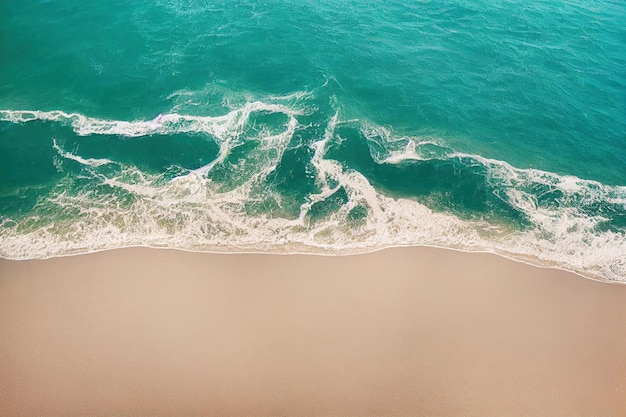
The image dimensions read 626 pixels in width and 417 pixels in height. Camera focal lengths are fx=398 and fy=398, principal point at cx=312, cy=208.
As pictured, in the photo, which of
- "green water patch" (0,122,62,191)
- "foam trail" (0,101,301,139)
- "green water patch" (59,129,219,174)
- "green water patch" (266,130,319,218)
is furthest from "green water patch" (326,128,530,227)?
"green water patch" (0,122,62,191)

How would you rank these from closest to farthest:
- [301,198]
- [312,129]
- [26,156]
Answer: [301,198]
[26,156]
[312,129]

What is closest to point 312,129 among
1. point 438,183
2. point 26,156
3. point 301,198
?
point 301,198

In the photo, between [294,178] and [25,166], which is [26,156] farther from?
[294,178]

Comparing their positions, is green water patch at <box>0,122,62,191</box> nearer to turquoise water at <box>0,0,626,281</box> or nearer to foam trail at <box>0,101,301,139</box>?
turquoise water at <box>0,0,626,281</box>

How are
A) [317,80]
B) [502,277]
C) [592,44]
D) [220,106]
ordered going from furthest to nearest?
[592,44]
[317,80]
[220,106]
[502,277]

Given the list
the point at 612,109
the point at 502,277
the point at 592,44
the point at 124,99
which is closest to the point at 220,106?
the point at 124,99

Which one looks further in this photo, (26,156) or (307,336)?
(26,156)

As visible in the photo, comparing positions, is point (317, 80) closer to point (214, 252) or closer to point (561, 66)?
point (214, 252)
